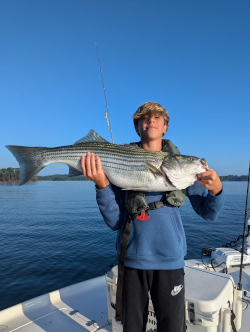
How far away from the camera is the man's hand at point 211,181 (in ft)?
8.92

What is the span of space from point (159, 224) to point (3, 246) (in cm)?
1333

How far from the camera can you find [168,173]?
297cm

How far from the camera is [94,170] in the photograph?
3037mm

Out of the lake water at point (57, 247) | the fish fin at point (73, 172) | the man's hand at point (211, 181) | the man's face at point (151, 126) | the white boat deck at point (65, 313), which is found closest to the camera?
the man's hand at point (211, 181)

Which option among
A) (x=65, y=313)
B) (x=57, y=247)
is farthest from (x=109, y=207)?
(x=57, y=247)

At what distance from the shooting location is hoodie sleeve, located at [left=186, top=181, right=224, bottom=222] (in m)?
2.84

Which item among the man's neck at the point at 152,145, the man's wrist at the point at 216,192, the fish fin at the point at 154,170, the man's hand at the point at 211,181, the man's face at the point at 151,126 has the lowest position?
the man's wrist at the point at 216,192

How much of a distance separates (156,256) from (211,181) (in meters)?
1.18

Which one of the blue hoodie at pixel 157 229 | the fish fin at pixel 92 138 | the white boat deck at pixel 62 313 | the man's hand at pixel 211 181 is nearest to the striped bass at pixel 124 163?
the fish fin at pixel 92 138

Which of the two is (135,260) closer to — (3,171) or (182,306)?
(182,306)

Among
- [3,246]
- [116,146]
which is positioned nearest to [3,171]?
[3,246]

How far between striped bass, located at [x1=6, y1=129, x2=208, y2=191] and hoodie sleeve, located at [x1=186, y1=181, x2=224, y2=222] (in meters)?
0.27

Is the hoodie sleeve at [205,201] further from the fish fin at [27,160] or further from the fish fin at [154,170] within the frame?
the fish fin at [27,160]

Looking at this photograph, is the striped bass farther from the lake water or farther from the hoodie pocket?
the lake water
